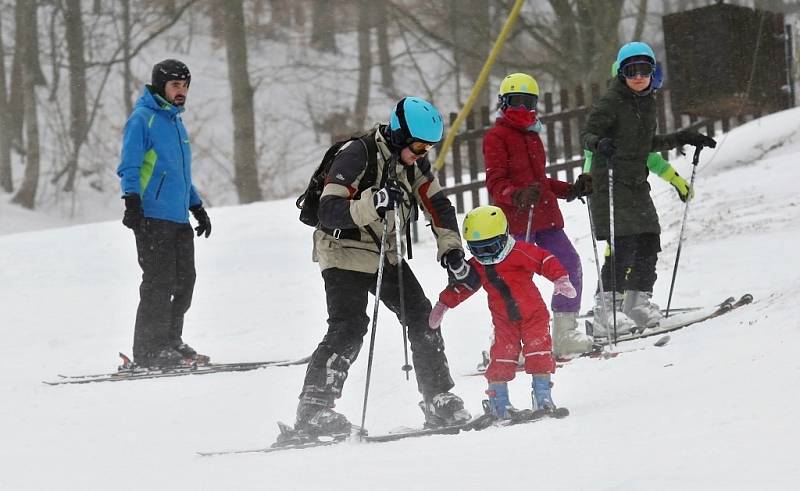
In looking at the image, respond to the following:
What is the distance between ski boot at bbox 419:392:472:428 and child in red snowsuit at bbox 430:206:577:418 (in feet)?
0.53

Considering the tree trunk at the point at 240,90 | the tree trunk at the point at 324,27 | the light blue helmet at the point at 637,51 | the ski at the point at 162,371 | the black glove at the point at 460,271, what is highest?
the tree trunk at the point at 324,27

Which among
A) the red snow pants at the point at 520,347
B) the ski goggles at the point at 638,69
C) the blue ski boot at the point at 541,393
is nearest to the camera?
the blue ski boot at the point at 541,393

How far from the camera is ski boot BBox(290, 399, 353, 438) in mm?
5176

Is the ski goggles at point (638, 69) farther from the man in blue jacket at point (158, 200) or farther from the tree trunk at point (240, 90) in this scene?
the tree trunk at point (240, 90)

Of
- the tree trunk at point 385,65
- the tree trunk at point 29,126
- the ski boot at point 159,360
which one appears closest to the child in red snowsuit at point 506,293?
the ski boot at point 159,360

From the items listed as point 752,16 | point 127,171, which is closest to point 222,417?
point 127,171

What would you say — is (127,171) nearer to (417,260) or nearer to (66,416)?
(66,416)

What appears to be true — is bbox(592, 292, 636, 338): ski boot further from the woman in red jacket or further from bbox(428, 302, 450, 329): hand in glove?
bbox(428, 302, 450, 329): hand in glove

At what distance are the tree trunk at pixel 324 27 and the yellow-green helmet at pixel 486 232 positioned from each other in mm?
25160

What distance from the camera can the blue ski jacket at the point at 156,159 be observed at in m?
7.46

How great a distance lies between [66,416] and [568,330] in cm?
289

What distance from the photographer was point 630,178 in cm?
732

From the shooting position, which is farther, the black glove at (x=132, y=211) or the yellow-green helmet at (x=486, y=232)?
the black glove at (x=132, y=211)

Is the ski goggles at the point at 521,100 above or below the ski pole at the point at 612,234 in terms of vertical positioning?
above
